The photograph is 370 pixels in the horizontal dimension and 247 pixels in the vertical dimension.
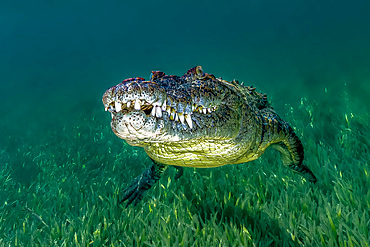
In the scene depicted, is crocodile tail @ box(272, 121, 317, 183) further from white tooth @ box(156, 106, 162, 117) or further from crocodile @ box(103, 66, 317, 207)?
white tooth @ box(156, 106, 162, 117)

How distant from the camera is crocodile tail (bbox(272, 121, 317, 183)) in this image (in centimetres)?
247

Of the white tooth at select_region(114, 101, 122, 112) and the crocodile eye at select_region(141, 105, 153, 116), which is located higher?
the crocodile eye at select_region(141, 105, 153, 116)

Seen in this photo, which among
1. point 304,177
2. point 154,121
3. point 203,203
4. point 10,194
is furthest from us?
point 10,194

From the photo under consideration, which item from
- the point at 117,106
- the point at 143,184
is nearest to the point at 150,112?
the point at 117,106

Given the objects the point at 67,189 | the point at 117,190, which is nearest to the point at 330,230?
the point at 117,190

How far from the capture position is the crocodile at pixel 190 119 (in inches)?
55.4

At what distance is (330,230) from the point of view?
190 centimetres

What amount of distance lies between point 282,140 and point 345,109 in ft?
12.7

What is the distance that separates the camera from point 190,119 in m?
1.56

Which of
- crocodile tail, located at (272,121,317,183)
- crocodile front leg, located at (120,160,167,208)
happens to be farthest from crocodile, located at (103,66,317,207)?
crocodile front leg, located at (120,160,167,208)

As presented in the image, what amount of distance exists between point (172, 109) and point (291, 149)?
64.0 inches

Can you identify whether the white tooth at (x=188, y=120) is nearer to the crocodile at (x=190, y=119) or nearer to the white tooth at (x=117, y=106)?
the crocodile at (x=190, y=119)

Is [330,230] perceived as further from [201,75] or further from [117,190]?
[117,190]

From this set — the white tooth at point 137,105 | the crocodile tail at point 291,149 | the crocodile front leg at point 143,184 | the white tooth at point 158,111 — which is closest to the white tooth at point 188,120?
the white tooth at point 158,111
